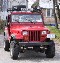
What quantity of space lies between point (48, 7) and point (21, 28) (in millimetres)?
49715

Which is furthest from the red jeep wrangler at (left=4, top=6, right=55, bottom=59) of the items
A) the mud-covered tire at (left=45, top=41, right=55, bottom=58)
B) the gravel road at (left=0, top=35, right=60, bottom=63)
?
the gravel road at (left=0, top=35, right=60, bottom=63)

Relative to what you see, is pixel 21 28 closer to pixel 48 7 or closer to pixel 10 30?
pixel 10 30

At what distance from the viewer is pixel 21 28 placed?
14211mm

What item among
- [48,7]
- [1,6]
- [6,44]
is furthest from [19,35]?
[48,7]

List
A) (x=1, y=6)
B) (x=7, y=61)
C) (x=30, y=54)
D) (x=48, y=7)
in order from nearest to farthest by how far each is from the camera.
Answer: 1. (x=7, y=61)
2. (x=30, y=54)
3. (x=1, y=6)
4. (x=48, y=7)

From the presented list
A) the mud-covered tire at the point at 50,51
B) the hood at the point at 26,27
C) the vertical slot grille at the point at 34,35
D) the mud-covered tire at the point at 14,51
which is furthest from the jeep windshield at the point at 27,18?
the mud-covered tire at the point at 14,51

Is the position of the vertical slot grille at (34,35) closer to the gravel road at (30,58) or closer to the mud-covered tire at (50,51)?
the mud-covered tire at (50,51)

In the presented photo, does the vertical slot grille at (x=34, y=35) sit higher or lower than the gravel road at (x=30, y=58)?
higher

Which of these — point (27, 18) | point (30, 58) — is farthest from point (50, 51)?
point (27, 18)

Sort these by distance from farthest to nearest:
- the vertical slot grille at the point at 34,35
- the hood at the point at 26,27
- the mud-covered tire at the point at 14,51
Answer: the hood at the point at 26,27
the vertical slot grille at the point at 34,35
the mud-covered tire at the point at 14,51

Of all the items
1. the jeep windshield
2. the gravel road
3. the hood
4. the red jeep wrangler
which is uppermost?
the jeep windshield

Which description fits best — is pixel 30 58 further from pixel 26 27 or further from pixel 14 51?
pixel 26 27

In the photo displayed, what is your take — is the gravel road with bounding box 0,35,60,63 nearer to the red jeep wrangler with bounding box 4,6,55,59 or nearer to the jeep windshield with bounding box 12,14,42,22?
the red jeep wrangler with bounding box 4,6,55,59

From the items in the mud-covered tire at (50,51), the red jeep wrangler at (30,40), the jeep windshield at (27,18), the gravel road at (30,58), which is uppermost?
the jeep windshield at (27,18)
